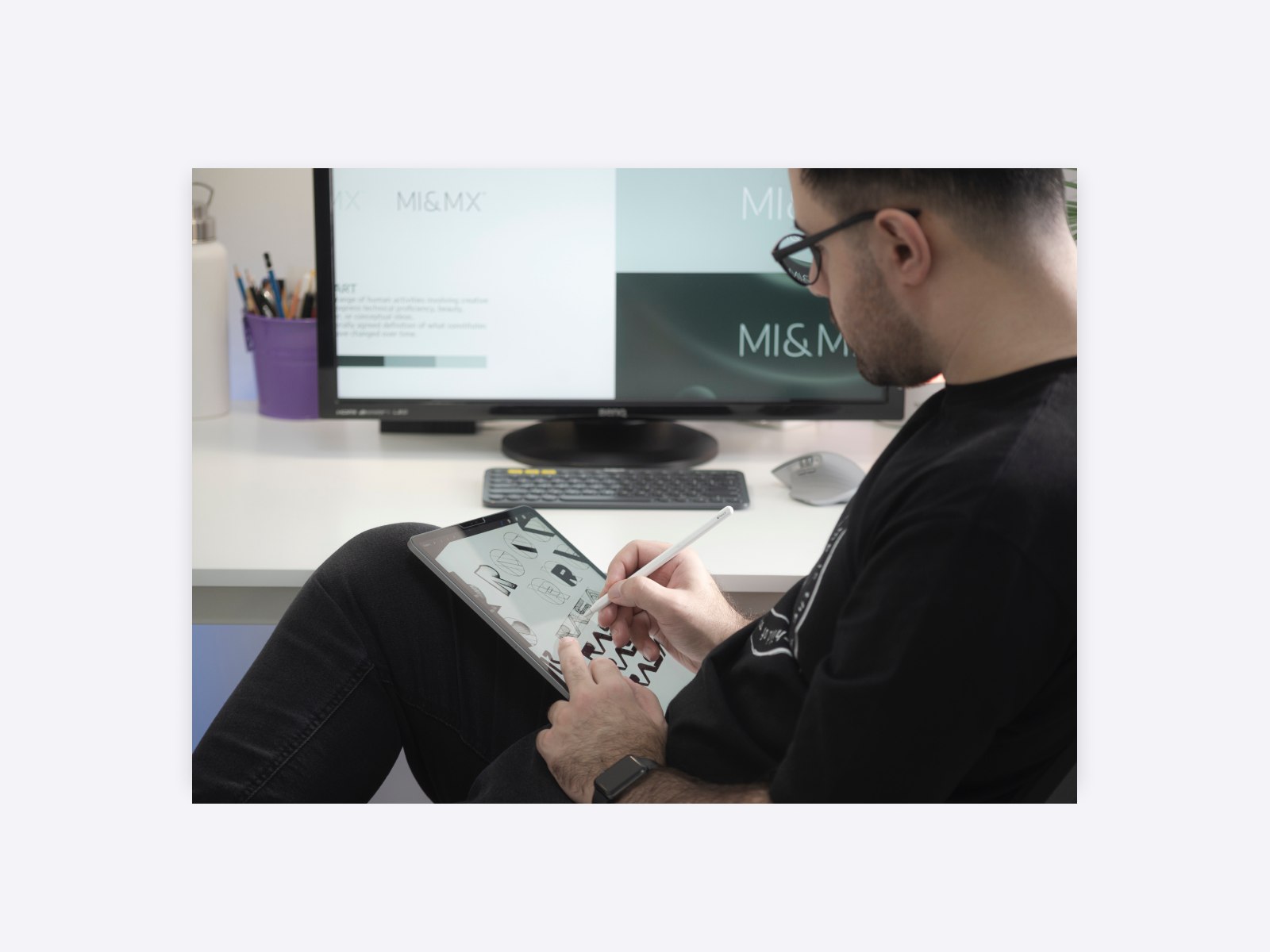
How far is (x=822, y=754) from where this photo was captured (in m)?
0.63

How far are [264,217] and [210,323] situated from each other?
0.87ft

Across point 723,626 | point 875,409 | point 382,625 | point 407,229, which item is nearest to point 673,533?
point 723,626

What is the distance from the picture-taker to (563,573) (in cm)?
107

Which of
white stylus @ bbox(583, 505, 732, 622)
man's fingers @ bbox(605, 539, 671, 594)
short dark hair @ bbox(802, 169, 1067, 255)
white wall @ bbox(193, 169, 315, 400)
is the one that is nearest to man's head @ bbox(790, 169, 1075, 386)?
short dark hair @ bbox(802, 169, 1067, 255)

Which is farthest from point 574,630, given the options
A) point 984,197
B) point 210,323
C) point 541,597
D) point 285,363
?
point 210,323

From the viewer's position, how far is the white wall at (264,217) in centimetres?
171

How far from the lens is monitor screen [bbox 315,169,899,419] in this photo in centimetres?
140

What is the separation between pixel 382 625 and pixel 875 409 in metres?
0.86

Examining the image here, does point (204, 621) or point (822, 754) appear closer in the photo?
point (822, 754)

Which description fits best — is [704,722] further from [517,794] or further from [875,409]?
[875,409]

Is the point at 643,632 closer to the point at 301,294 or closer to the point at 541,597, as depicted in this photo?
the point at 541,597

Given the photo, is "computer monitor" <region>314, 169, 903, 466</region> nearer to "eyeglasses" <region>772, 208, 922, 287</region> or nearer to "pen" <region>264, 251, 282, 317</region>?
"pen" <region>264, 251, 282, 317</region>

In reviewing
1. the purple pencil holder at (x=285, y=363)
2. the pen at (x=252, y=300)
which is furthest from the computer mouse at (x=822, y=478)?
the pen at (x=252, y=300)

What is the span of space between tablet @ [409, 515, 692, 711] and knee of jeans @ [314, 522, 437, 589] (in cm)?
3
